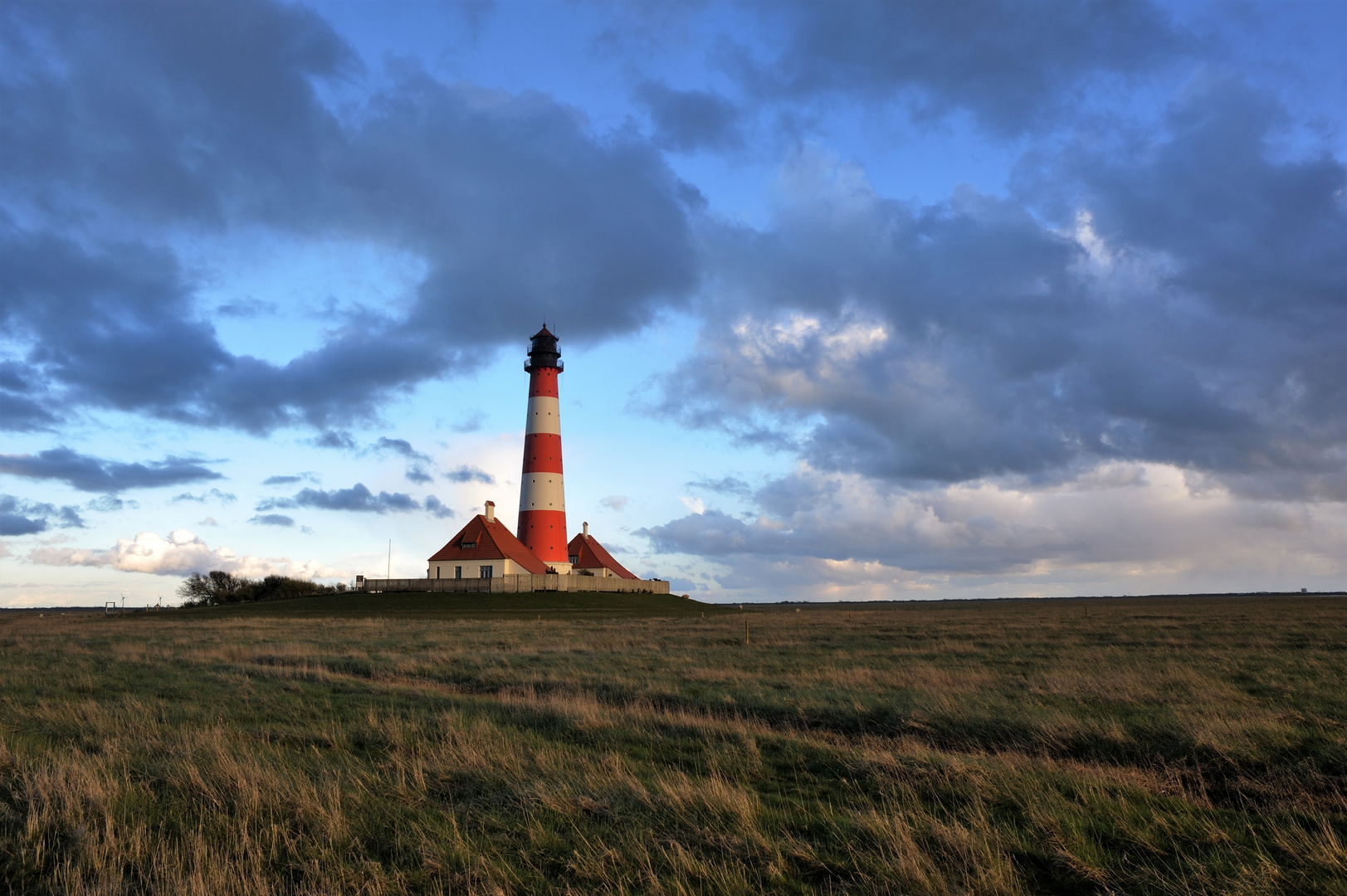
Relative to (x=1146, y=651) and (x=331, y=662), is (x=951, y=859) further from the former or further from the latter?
(x=1146, y=651)

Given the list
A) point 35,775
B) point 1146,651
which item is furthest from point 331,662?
point 1146,651

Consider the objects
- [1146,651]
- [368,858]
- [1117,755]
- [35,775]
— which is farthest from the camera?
[1146,651]

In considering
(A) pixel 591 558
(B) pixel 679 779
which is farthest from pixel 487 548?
(B) pixel 679 779

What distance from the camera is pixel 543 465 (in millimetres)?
69688

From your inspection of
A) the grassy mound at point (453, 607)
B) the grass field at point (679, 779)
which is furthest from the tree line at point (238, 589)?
the grass field at point (679, 779)

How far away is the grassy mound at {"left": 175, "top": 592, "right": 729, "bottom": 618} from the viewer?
5375cm

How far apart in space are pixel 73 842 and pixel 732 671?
15044mm

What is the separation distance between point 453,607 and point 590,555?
29.3 metres

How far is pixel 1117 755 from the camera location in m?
11.2

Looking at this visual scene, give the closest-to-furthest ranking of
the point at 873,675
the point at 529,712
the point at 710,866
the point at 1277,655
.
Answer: the point at 710,866 < the point at 529,712 < the point at 873,675 < the point at 1277,655

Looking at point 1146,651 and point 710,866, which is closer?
point 710,866

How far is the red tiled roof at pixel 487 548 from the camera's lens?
6856 centimetres

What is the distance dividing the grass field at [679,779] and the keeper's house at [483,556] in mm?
46391

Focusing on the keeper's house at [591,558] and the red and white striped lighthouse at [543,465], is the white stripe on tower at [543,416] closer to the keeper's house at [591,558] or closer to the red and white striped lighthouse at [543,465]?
the red and white striped lighthouse at [543,465]
